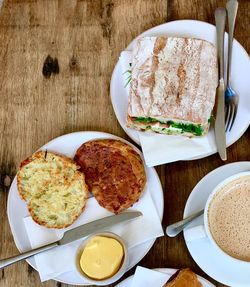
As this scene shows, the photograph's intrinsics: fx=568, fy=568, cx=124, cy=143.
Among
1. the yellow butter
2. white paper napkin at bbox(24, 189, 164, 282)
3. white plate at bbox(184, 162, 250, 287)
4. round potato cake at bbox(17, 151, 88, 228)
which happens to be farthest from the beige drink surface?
round potato cake at bbox(17, 151, 88, 228)

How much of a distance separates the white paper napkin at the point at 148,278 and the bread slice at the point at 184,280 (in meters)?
0.03

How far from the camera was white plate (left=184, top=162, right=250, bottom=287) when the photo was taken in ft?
5.53

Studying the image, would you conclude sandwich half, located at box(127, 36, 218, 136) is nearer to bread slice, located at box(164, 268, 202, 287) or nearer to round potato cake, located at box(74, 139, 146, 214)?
round potato cake, located at box(74, 139, 146, 214)

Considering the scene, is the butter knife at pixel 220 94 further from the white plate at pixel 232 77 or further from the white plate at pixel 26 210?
the white plate at pixel 26 210

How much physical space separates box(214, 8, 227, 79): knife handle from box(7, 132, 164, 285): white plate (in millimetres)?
400

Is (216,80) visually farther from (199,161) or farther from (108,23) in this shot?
(108,23)

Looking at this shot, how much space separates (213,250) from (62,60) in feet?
2.66

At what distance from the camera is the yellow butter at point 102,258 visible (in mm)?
1692

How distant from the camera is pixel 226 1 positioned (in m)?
1.92

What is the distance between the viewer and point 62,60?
1949 millimetres

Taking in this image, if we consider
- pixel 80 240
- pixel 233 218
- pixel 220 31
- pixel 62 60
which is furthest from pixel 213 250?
pixel 62 60

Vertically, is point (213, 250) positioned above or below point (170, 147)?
below

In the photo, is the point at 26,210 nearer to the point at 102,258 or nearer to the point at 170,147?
the point at 102,258

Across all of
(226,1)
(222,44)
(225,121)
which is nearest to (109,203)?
(225,121)
